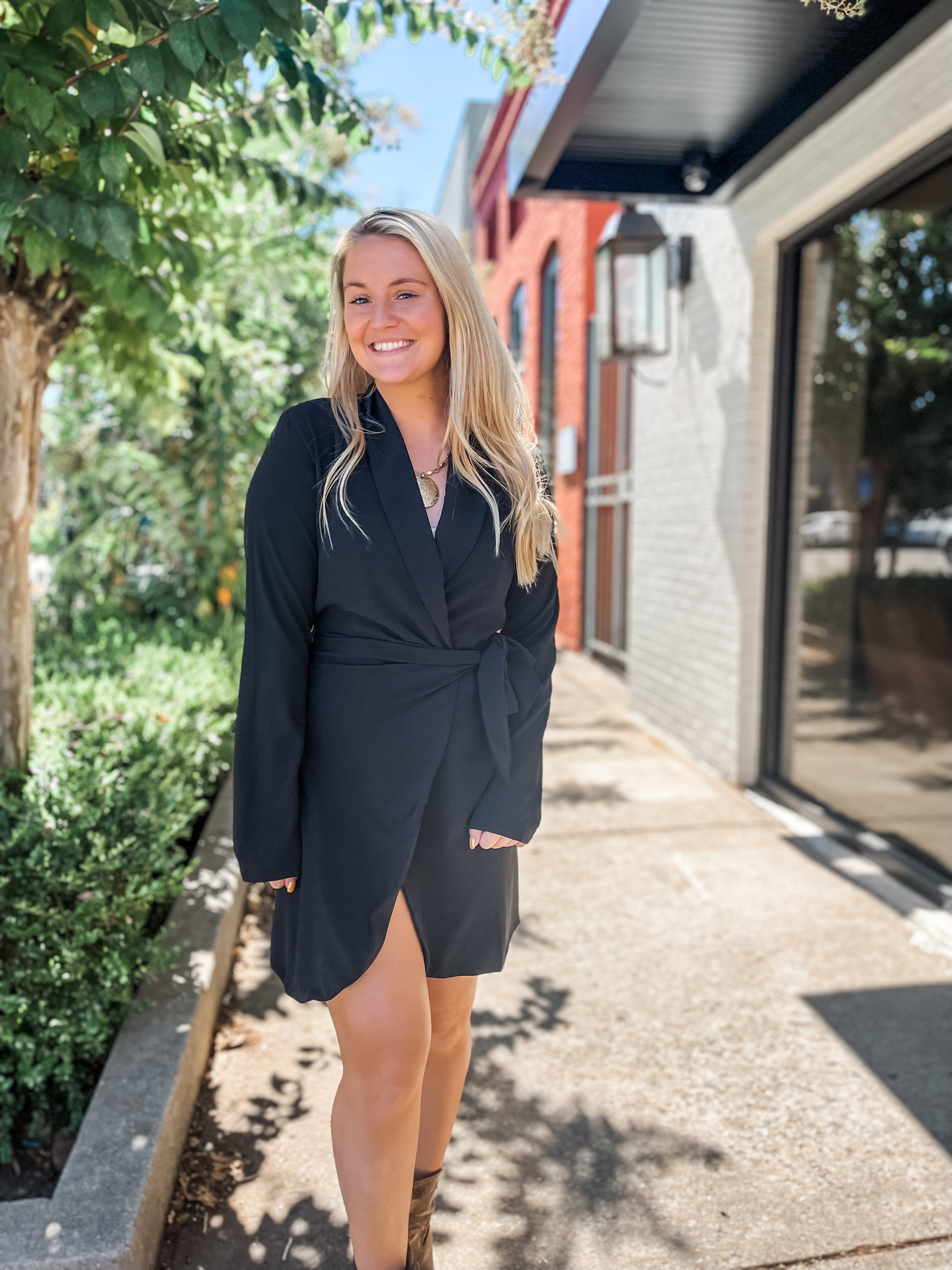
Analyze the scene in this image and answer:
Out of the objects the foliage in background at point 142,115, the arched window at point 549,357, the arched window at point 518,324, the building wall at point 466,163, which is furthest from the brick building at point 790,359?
the building wall at point 466,163

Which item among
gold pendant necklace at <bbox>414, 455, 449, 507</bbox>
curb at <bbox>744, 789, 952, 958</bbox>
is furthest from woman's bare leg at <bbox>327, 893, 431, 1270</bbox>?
curb at <bbox>744, 789, 952, 958</bbox>

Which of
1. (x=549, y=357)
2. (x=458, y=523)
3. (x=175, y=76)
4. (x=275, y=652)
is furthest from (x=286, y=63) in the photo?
(x=549, y=357)

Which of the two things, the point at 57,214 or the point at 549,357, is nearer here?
the point at 57,214

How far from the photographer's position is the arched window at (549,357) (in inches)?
457

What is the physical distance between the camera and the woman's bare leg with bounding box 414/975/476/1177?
190 cm

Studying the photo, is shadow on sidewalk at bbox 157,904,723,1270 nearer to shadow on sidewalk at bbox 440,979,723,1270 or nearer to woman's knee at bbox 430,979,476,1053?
shadow on sidewalk at bbox 440,979,723,1270

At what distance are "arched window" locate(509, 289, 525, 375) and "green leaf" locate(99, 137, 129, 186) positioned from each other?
36.7ft

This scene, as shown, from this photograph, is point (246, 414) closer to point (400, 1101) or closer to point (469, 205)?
point (400, 1101)

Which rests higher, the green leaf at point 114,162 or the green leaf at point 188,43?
the green leaf at point 188,43

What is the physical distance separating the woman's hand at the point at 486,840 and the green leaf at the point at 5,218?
60.2 inches

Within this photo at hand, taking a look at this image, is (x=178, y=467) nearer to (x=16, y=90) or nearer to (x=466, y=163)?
(x=16, y=90)

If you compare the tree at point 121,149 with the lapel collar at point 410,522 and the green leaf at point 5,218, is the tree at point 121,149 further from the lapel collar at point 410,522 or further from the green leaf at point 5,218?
the lapel collar at point 410,522

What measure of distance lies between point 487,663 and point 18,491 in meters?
1.76

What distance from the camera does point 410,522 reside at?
5.63 ft
